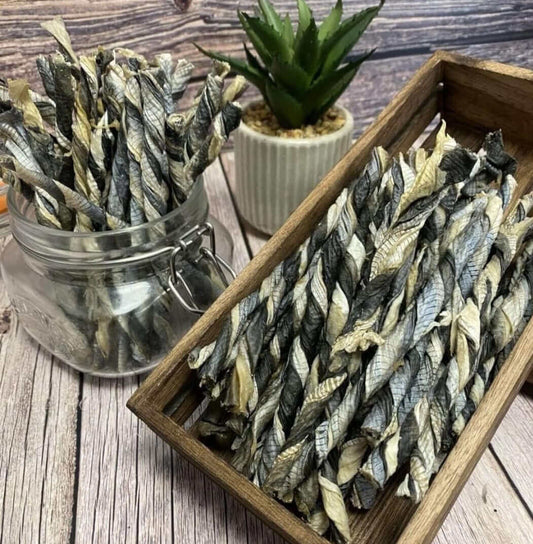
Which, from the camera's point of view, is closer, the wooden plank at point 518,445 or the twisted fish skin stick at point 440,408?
the twisted fish skin stick at point 440,408

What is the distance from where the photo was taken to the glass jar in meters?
0.43

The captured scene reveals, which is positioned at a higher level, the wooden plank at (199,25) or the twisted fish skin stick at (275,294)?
the wooden plank at (199,25)

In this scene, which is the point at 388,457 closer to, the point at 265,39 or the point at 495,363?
the point at 495,363

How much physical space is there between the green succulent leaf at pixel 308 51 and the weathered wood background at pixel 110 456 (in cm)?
17

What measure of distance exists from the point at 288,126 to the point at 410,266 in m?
0.25

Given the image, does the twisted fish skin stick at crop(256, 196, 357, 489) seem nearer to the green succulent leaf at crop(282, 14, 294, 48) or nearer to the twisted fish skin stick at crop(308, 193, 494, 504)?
the twisted fish skin stick at crop(308, 193, 494, 504)

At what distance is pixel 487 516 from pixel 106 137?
0.37 m

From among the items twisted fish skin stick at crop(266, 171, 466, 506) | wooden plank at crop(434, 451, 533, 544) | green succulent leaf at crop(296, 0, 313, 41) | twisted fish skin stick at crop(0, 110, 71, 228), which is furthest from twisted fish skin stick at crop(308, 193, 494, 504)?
green succulent leaf at crop(296, 0, 313, 41)

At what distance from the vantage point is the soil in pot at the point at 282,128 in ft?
1.95

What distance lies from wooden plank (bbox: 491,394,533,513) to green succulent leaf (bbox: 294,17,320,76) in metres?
0.33

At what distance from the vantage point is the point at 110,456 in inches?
18.2

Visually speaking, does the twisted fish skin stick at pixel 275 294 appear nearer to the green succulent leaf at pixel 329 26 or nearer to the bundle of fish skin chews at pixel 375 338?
the bundle of fish skin chews at pixel 375 338

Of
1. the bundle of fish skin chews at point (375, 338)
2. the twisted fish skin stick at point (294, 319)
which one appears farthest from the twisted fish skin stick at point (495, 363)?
the twisted fish skin stick at point (294, 319)

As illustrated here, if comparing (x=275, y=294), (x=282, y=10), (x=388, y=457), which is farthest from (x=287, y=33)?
(x=388, y=457)
